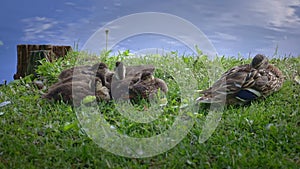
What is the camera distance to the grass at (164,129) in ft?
12.9

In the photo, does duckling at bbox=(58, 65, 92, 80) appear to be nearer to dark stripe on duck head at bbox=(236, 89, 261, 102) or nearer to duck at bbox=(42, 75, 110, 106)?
duck at bbox=(42, 75, 110, 106)

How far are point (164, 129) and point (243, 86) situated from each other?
1558mm

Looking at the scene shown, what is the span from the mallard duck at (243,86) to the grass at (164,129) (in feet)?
0.49

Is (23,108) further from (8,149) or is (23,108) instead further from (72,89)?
(8,149)

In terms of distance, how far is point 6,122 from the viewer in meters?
5.24

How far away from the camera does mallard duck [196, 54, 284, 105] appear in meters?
5.38

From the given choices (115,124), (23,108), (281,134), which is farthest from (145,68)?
(281,134)

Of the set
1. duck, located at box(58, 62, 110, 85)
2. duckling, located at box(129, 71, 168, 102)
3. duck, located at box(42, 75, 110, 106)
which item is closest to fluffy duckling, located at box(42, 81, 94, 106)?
duck, located at box(42, 75, 110, 106)

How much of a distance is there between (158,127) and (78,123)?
1.07 m

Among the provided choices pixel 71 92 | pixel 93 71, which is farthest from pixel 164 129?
pixel 93 71

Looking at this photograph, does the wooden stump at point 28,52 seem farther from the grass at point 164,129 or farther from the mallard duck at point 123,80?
the mallard duck at point 123,80

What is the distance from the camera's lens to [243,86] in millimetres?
5441

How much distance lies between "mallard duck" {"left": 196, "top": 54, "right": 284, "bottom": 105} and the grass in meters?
0.15

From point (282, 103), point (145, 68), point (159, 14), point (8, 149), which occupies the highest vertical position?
point (159, 14)
